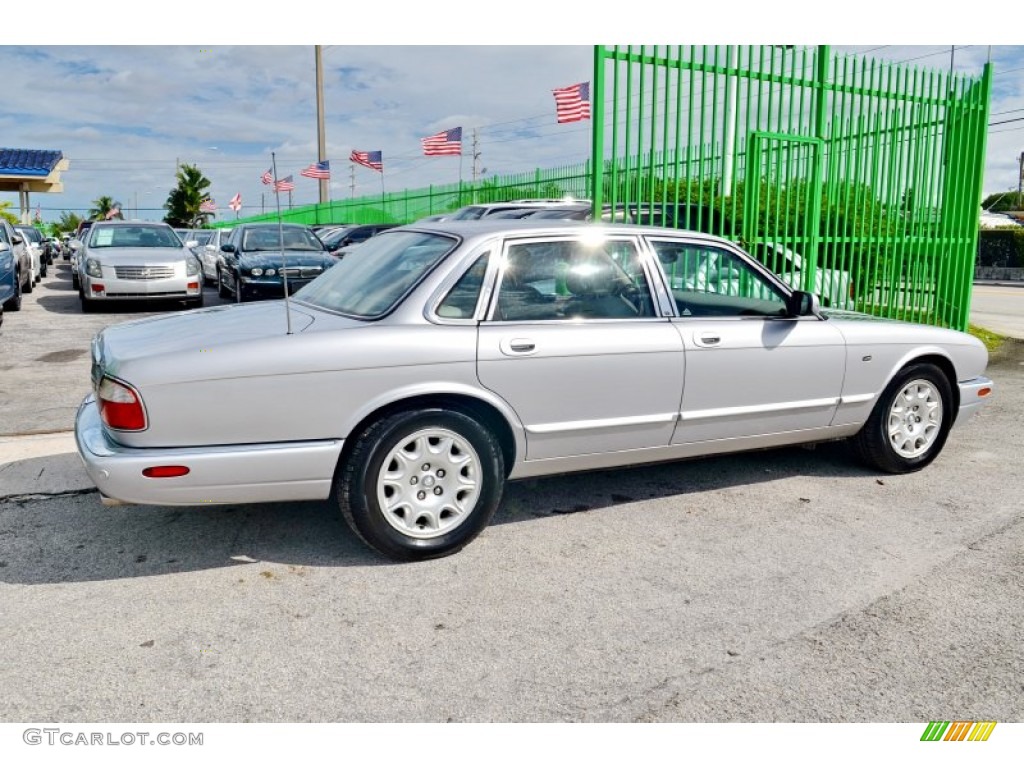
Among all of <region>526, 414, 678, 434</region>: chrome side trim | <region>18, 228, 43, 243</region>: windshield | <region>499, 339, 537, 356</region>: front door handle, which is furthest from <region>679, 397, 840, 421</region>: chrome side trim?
<region>18, 228, 43, 243</region>: windshield

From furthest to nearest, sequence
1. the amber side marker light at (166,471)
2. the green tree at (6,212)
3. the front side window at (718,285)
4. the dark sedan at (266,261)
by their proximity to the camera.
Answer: the green tree at (6,212), the dark sedan at (266,261), the front side window at (718,285), the amber side marker light at (166,471)

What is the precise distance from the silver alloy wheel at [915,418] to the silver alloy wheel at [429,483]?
2.86 meters

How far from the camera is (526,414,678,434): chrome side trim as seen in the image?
4.04 m

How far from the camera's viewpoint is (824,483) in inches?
200

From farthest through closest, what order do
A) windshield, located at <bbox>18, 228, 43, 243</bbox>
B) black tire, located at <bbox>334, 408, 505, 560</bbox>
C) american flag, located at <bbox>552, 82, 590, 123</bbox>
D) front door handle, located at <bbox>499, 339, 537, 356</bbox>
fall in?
windshield, located at <bbox>18, 228, 43, 243</bbox>
american flag, located at <bbox>552, 82, 590, 123</bbox>
front door handle, located at <bbox>499, 339, 537, 356</bbox>
black tire, located at <bbox>334, 408, 505, 560</bbox>

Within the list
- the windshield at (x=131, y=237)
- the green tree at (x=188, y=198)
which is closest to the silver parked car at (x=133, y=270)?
the windshield at (x=131, y=237)

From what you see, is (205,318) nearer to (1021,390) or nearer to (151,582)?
(151,582)

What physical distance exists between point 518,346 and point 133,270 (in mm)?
10690

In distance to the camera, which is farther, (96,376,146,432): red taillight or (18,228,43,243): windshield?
(18,228,43,243): windshield

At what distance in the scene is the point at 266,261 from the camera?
502 inches

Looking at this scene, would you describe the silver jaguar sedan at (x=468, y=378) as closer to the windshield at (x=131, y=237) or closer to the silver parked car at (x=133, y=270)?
the silver parked car at (x=133, y=270)

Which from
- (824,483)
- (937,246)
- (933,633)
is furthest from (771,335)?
(937,246)

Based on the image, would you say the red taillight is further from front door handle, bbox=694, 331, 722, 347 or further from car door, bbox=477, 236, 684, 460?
front door handle, bbox=694, 331, 722, 347

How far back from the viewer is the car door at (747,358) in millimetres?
4457
